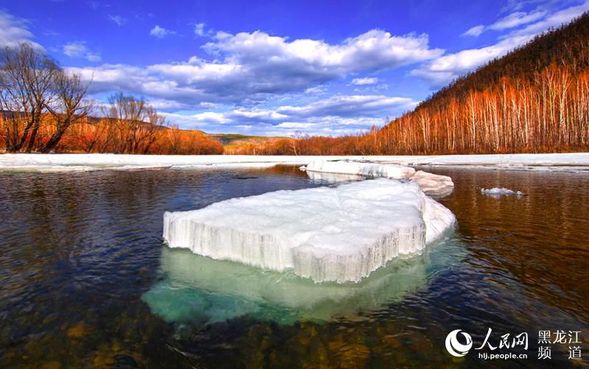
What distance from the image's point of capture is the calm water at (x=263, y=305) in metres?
3.24

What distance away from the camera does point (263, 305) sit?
416cm

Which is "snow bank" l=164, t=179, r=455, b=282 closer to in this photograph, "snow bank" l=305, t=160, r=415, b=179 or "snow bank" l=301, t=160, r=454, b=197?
"snow bank" l=301, t=160, r=454, b=197

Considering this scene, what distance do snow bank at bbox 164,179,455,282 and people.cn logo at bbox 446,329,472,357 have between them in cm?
138

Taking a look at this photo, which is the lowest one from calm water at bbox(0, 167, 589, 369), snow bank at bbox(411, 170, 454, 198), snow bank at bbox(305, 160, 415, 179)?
calm water at bbox(0, 167, 589, 369)

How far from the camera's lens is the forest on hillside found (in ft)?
128

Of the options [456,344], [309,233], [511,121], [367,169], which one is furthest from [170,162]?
[511,121]

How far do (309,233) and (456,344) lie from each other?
7.91 ft

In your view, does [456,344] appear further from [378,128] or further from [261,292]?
[378,128]

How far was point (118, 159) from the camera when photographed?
110ft

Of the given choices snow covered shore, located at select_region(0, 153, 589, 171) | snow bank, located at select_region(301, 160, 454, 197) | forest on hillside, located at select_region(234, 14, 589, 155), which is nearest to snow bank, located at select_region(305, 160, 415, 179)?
snow bank, located at select_region(301, 160, 454, 197)

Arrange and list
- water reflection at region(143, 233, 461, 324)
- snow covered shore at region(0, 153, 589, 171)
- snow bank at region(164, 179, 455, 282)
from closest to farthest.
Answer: water reflection at region(143, 233, 461, 324), snow bank at region(164, 179, 455, 282), snow covered shore at region(0, 153, 589, 171)

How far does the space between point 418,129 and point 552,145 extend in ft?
80.3

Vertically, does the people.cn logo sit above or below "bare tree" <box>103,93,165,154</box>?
below

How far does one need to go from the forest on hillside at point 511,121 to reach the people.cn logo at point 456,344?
41.2m
